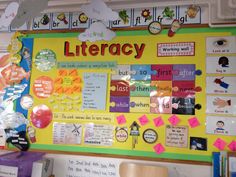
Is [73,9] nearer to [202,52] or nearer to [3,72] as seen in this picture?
[3,72]

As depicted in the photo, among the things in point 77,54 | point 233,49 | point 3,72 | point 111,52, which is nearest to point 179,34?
point 233,49

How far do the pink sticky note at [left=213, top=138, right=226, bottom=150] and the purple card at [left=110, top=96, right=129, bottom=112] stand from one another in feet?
2.42

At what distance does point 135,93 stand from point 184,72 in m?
0.43

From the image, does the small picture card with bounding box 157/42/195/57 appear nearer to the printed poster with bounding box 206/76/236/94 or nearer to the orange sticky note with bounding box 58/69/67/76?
the printed poster with bounding box 206/76/236/94

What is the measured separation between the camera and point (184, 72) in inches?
84.8

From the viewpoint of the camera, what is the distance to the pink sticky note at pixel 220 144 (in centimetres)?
204

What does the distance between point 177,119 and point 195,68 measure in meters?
0.43

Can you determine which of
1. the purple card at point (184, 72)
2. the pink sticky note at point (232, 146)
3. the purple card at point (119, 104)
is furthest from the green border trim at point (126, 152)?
the purple card at point (184, 72)

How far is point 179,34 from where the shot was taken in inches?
86.4

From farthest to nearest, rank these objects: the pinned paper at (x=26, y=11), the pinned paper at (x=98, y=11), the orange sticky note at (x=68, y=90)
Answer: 1. the orange sticky note at (x=68, y=90)
2. the pinned paper at (x=98, y=11)
3. the pinned paper at (x=26, y=11)

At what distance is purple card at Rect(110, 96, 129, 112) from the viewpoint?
Answer: 225 centimetres

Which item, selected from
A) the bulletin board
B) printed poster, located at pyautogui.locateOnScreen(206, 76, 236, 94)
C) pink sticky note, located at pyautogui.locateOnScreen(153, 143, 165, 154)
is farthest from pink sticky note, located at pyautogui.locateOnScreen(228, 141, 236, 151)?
pink sticky note, located at pyautogui.locateOnScreen(153, 143, 165, 154)

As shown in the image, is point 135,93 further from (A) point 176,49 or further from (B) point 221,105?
(B) point 221,105

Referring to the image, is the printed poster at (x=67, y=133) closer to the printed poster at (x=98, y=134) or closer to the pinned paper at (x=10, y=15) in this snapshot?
the printed poster at (x=98, y=134)
